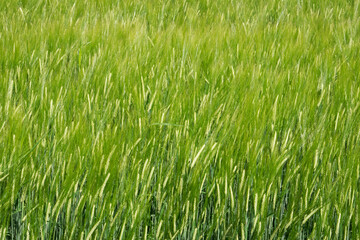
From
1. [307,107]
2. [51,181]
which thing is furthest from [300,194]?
[51,181]

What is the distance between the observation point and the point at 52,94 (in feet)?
5.23

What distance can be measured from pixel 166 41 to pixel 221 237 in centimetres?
116

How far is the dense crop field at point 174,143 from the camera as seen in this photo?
114 cm

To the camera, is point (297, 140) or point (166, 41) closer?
point (297, 140)

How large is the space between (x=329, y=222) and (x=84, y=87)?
0.88m

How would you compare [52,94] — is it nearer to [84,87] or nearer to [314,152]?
[84,87]

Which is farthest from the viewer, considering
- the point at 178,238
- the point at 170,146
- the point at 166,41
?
the point at 166,41

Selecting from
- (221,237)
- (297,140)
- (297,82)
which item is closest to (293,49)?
(297,82)

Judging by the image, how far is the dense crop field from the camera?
3.74 ft

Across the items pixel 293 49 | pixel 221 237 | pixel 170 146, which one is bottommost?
pixel 221 237

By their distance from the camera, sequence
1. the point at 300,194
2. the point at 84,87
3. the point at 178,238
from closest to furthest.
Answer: the point at 178,238 < the point at 300,194 < the point at 84,87

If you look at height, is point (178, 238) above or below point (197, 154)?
below

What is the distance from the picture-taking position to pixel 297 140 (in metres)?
1.40

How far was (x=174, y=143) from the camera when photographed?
4.42 feet
